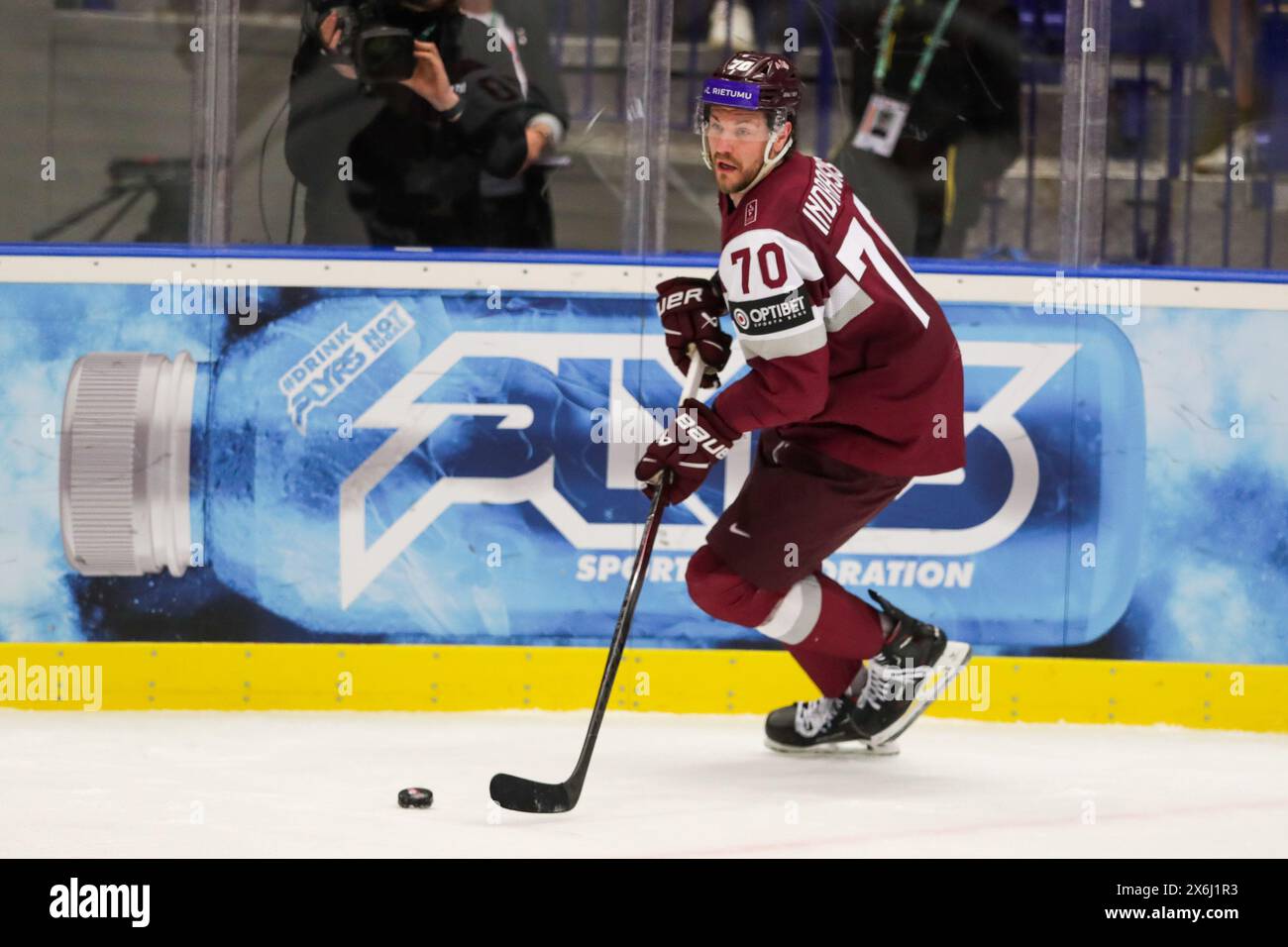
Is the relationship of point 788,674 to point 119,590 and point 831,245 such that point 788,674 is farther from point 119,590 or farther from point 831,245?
point 119,590

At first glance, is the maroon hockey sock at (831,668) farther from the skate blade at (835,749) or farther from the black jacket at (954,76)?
the black jacket at (954,76)

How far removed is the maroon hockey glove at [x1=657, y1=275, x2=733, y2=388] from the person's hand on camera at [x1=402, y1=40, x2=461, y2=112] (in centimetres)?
102

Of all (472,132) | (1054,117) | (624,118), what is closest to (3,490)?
(472,132)

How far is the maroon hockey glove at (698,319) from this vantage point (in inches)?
132

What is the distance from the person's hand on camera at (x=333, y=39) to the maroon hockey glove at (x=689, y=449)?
4.74ft

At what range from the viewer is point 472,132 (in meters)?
4.14

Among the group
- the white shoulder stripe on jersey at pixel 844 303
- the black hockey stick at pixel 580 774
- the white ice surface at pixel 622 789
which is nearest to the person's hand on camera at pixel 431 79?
the black hockey stick at pixel 580 774

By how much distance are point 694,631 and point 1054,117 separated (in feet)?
4.98

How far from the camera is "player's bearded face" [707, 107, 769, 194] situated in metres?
3.19

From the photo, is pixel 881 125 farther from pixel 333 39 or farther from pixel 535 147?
pixel 333 39

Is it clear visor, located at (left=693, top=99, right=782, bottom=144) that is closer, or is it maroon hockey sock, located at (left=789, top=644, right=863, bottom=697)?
clear visor, located at (left=693, top=99, right=782, bottom=144)

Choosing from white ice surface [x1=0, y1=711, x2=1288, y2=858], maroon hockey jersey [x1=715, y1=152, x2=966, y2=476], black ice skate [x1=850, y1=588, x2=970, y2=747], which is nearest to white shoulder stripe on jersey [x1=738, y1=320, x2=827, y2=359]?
maroon hockey jersey [x1=715, y1=152, x2=966, y2=476]

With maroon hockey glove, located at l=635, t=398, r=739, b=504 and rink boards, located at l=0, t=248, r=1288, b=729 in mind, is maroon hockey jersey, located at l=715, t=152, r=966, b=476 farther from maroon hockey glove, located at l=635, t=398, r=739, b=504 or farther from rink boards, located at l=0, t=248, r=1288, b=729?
rink boards, located at l=0, t=248, r=1288, b=729

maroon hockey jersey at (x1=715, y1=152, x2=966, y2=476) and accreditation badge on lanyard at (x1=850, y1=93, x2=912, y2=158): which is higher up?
accreditation badge on lanyard at (x1=850, y1=93, x2=912, y2=158)
